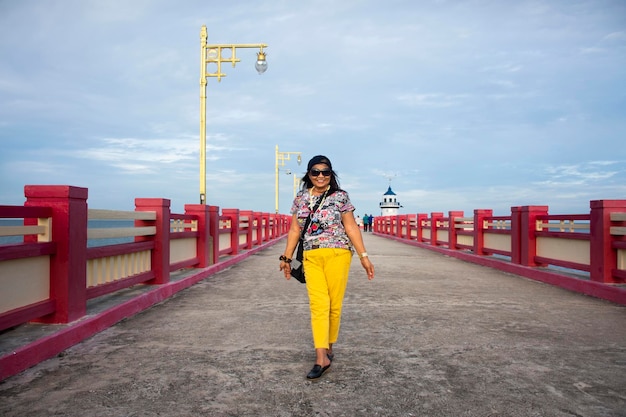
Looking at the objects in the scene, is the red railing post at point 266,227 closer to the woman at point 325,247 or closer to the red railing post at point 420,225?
the red railing post at point 420,225

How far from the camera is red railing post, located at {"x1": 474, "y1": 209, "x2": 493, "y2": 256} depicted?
49.2ft

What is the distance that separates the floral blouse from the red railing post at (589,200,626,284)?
A: 6.12 metres

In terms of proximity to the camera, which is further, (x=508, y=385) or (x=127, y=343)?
(x=127, y=343)

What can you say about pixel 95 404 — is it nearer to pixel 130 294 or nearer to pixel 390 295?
pixel 130 294

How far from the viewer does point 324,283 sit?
4.16m

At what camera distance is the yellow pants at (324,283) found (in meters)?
4.07

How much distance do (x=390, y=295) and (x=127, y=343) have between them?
14.6 ft

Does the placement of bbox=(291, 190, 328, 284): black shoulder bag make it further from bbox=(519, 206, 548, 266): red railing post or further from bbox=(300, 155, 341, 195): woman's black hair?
bbox=(519, 206, 548, 266): red railing post

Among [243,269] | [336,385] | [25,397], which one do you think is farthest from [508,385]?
[243,269]

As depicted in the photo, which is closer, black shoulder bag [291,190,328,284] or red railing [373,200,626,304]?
black shoulder bag [291,190,328,284]

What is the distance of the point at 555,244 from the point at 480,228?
15.2 ft

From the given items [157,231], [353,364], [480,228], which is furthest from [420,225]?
[353,364]

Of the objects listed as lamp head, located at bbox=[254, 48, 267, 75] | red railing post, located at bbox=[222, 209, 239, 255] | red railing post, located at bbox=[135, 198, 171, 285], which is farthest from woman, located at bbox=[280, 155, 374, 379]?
lamp head, located at bbox=[254, 48, 267, 75]

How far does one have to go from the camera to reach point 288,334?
553cm
